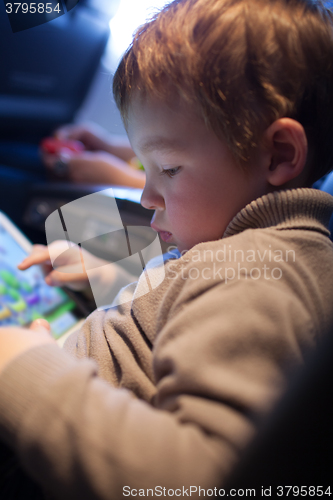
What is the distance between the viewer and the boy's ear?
391mm

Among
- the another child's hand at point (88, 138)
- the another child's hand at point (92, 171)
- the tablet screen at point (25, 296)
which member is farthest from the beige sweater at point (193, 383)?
the another child's hand at point (88, 138)

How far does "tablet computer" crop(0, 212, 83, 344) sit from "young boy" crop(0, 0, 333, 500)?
0.13 meters

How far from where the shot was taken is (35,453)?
0.27 metres

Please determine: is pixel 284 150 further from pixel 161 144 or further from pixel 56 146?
pixel 56 146

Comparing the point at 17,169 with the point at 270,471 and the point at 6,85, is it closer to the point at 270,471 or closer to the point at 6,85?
the point at 6,85

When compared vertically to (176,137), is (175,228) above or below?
below

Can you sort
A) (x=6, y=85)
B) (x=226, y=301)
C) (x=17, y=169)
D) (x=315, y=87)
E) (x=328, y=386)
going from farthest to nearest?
1. (x=6, y=85)
2. (x=17, y=169)
3. (x=315, y=87)
4. (x=226, y=301)
5. (x=328, y=386)

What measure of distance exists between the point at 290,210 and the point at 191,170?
0.43 ft

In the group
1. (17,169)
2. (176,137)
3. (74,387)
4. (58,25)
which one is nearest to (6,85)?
(58,25)

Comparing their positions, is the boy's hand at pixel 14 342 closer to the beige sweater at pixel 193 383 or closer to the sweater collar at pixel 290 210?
the beige sweater at pixel 193 383

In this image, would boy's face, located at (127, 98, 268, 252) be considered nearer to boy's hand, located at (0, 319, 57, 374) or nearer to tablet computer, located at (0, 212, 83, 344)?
boy's hand, located at (0, 319, 57, 374)

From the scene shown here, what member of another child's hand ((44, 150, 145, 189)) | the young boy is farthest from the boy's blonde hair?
another child's hand ((44, 150, 145, 189))

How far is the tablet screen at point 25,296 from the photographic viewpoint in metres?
0.59

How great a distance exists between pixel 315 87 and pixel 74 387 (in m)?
0.45
